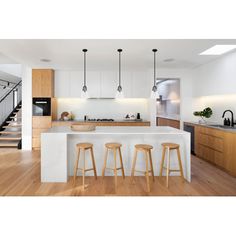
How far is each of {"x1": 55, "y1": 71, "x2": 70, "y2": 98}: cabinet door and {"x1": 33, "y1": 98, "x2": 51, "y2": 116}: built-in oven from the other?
1.42 feet

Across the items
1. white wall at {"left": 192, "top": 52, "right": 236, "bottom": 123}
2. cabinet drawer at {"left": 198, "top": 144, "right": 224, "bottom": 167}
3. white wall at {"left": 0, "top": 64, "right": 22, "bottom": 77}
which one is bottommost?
cabinet drawer at {"left": 198, "top": 144, "right": 224, "bottom": 167}

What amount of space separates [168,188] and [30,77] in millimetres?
5148

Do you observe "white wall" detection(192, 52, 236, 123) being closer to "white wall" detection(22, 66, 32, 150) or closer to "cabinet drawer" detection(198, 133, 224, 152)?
"cabinet drawer" detection(198, 133, 224, 152)

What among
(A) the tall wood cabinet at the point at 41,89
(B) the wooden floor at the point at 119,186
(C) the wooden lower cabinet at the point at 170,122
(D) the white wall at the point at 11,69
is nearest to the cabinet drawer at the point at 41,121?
(A) the tall wood cabinet at the point at 41,89

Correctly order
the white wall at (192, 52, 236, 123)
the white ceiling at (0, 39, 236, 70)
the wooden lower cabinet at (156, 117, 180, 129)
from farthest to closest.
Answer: the wooden lower cabinet at (156, 117, 180, 129) → the white wall at (192, 52, 236, 123) → the white ceiling at (0, 39, 236, 70)

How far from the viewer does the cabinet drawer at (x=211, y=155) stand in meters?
4.24

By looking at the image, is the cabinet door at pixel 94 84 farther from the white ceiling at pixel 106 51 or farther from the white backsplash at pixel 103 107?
the white ceiling at pixel 106 51

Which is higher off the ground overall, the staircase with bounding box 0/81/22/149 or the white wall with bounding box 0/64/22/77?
the white wall with bounding box 0/64/22/77

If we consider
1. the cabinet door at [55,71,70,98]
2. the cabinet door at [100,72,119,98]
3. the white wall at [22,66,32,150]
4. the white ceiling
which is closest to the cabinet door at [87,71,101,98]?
the cabinet door at [100,72,119,98]

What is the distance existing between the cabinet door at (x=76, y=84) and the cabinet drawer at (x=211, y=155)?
385 centimetres

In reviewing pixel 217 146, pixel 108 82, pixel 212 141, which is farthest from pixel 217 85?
pixel 108 82

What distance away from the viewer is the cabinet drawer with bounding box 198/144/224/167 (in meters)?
4.24
